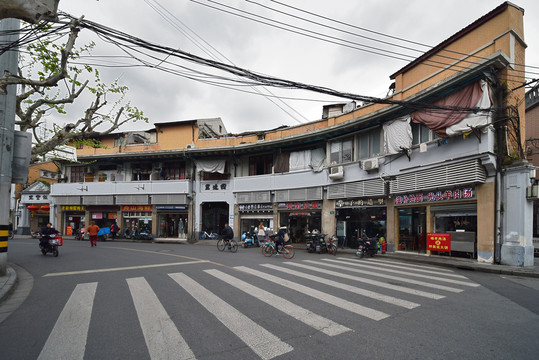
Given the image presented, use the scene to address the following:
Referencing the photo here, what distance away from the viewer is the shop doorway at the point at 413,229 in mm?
13977

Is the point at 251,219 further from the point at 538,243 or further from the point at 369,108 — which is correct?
the point at 538,243

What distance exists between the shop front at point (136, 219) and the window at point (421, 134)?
73.9ft

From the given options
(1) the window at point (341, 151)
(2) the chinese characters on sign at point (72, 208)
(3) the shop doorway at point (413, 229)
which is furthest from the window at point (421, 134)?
(2) the chinese characters on sign at point (72, 208)

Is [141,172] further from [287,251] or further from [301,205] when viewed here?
[287,251]

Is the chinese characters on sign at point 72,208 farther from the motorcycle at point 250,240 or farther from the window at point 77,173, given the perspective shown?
the motorcycle at point 250,240

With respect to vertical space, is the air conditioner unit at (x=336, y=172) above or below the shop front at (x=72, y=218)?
above

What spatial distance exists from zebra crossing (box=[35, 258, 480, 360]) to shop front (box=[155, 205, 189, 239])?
628 inches

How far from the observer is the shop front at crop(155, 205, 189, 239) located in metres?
24.7

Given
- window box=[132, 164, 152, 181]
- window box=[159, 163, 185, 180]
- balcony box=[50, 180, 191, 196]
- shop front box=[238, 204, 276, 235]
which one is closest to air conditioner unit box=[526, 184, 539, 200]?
shop front box=[238, 204, 276, 235]

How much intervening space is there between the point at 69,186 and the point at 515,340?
1319 inches

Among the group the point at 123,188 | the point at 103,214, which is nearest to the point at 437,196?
the point at 123,188

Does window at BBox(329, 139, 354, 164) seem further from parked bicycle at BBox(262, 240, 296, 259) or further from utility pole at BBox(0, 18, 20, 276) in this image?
utility pole at BBox(0, 18, 20, 276)

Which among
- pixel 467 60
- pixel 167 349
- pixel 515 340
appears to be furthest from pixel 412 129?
pixel 167 349

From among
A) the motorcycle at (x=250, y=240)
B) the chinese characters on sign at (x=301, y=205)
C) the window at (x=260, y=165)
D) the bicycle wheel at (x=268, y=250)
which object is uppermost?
the window at (x=260, y=165)
